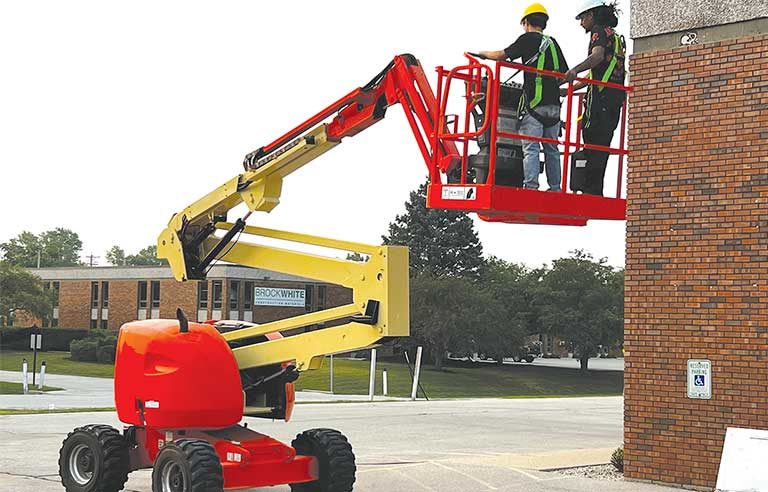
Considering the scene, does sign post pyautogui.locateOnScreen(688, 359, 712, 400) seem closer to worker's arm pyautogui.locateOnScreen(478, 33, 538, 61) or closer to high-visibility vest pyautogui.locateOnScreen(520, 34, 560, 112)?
high-visibility vest pyautogui.locateOnScreen(520, 34, 560, 112)

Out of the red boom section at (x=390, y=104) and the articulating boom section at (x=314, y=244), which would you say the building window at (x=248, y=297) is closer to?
the articulating boom section at (x=314, y=244)

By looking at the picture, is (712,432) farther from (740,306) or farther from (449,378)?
(449,378)

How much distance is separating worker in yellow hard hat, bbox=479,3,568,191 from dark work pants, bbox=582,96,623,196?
862 millimetres

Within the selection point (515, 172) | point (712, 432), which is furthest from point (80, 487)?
point (712, 432)

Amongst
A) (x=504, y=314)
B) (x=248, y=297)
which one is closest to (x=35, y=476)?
(x=248, y=297)

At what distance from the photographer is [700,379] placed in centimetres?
1282

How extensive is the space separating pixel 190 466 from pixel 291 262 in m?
2.62

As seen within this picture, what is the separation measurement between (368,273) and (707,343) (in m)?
4.61

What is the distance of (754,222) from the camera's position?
1254 cm

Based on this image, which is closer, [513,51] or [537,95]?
[513,51]

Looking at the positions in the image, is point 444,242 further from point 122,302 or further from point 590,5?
point 590,5

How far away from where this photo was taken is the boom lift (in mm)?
10594

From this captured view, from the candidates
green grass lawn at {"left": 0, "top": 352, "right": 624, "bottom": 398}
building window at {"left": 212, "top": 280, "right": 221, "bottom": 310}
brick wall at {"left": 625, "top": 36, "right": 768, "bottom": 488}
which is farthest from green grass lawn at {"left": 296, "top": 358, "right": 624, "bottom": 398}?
brick wall at {"left": 625, "top": 36, "right": 768, "bottom": 488}

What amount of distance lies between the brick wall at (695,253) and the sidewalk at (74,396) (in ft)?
65.3
